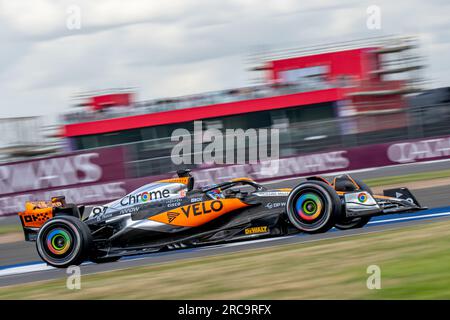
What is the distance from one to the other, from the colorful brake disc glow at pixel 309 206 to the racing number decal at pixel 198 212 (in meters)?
0.76

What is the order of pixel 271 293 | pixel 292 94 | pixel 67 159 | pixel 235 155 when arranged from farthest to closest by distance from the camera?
pixel 292 94 < pixel 235 155 < pixel 67 159 < pixel 271 293

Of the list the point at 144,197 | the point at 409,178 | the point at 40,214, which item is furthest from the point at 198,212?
the point at 409,178

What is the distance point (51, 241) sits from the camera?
390 inches

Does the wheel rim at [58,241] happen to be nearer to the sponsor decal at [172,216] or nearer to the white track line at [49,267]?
the white track line at [49,267]

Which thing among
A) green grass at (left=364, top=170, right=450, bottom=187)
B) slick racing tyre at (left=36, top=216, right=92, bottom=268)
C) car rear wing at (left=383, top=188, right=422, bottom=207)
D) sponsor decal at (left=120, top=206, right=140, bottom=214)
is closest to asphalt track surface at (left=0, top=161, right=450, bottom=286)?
slick racing tyre at (left=36, top=216, right=92, bottom=268)

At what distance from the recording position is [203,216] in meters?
9.59

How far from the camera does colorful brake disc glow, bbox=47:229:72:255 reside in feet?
32.3

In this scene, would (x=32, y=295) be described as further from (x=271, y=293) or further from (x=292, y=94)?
(x=292, y=94)

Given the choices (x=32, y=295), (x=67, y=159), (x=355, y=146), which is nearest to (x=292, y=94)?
(x=355, y=146)

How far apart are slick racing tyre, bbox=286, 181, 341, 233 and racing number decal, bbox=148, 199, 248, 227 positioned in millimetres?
707

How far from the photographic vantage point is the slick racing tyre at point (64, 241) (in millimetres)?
9758

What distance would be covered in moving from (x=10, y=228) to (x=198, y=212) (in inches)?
341
